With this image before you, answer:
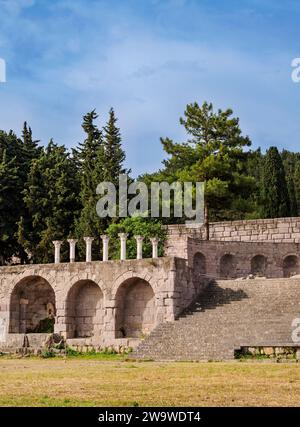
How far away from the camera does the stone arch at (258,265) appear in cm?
4222

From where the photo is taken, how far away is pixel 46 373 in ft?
70.4

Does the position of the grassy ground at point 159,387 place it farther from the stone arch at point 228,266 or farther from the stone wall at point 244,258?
the stone arch at point 228,266

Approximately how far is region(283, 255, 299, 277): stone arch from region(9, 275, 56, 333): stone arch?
1323 centimetres

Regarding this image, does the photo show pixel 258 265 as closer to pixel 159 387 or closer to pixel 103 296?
pixel 103 296

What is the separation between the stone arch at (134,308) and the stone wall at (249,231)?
765 cm

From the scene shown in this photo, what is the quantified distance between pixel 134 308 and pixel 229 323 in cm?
681

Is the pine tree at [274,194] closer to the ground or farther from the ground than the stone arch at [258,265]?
farther from the ground

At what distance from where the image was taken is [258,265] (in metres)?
42.6

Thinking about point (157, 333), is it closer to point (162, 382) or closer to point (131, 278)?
point (131, 278)

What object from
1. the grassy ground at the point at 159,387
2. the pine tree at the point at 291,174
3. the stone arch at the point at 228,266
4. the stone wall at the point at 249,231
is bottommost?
the grassy ground at the point at 159,387

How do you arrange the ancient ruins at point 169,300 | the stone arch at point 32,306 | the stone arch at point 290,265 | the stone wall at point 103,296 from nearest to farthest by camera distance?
1. the ancient ruins at point 169,300
2. the stone wall at point 103,296
3. the stone arch at point 32,306
4. the stone arch at point 290,265
